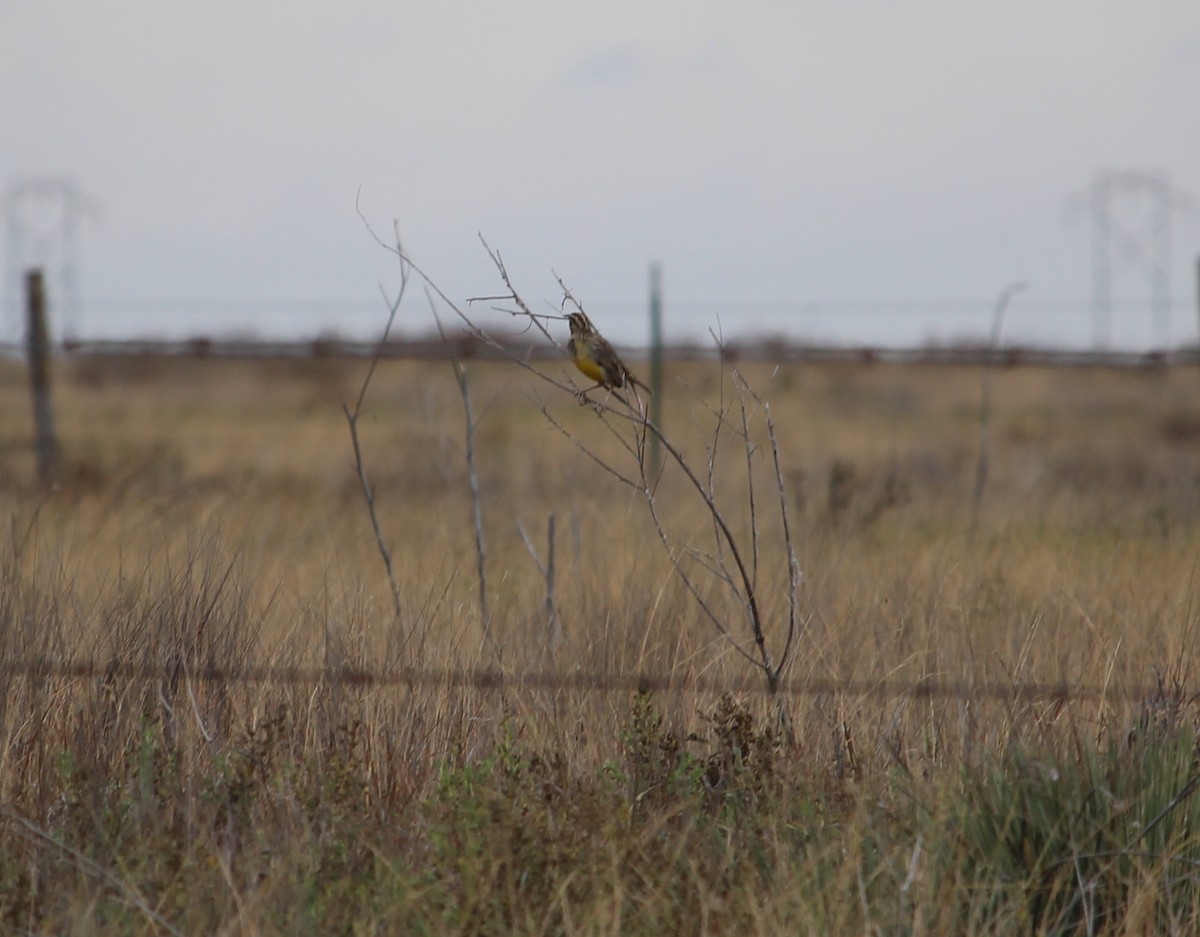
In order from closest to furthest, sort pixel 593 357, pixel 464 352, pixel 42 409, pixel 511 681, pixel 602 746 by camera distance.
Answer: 1. pixel 602 746
2. pixel 511 681
3. pixel 593 357
4. pixel 464 352
5. pixel 42 409

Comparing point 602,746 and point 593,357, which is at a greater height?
point 593,357

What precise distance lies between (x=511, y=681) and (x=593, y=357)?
3.28 feet

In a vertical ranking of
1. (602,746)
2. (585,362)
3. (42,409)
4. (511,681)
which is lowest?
(602,746)

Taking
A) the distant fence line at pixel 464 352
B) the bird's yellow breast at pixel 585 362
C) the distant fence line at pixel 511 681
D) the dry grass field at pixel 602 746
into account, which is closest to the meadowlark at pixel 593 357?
the bird's yellow breast at pixel 585 362

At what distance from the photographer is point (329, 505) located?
860cm

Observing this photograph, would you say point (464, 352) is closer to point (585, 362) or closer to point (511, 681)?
point (585, 362)

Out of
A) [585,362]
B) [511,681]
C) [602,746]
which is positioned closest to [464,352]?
[585,362]

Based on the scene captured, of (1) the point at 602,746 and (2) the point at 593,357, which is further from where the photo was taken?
(2) the point at 593,357

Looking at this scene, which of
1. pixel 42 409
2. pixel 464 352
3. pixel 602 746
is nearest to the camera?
pixel 602 746

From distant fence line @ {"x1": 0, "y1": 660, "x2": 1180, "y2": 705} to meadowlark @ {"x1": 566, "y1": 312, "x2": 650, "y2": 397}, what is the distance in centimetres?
88

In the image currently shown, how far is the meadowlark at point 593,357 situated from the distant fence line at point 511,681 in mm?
884

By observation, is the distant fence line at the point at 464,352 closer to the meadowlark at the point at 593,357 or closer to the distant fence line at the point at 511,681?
→ the meadowlark at the point at 593,357

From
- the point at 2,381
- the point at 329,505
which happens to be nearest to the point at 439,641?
the point at 329,505

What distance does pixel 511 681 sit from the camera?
3.61m
